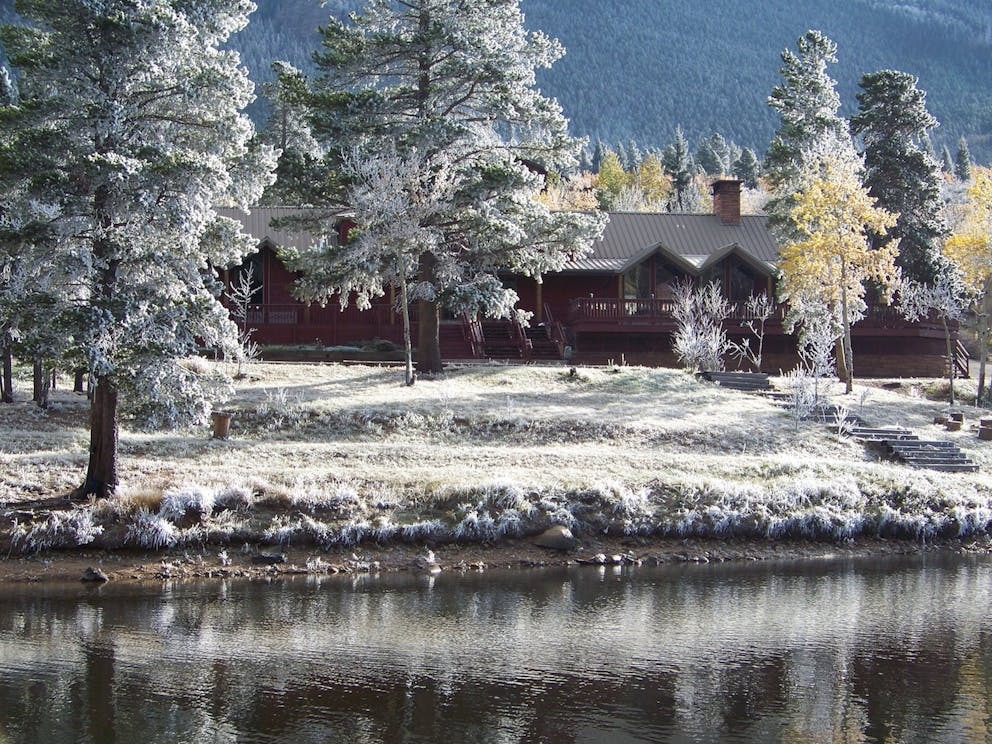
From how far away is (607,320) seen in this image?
41781mm

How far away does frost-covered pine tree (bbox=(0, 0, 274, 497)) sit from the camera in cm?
1844

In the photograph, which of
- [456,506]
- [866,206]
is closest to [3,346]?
[456,506]

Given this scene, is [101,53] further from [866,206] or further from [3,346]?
[866,206]

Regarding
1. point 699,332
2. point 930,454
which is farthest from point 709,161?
point 930,454

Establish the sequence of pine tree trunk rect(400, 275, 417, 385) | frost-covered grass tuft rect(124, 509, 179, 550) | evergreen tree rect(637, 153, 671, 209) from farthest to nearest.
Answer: evergreen tree rect(637, 153, 671, 209) → pine tree trunk rect(400, 275, 417, 385) → frost-covered grass tuft rect(124, 509, 179, 550)

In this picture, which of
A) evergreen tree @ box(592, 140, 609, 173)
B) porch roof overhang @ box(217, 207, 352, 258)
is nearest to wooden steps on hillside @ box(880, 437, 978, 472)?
porch roof overhang @ box(217, 207, 352, 258)

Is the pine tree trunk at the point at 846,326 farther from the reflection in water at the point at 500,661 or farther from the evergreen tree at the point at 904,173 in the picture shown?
the reflection in water at the point at 500,661

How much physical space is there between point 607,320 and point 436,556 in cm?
2277

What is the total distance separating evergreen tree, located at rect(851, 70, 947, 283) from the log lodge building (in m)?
3.30

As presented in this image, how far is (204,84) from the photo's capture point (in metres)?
19.0

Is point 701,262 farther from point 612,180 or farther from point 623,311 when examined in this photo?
point 612,180

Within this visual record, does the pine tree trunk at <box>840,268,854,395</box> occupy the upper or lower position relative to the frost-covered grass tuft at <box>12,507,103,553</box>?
upper

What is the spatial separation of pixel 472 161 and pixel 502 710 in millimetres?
22399

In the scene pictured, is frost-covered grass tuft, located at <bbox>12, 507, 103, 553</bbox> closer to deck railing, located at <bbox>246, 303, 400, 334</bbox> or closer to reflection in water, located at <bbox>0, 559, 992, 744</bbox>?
reflection in water, located at <bbox>0, 559, 992, 744</bbox>
